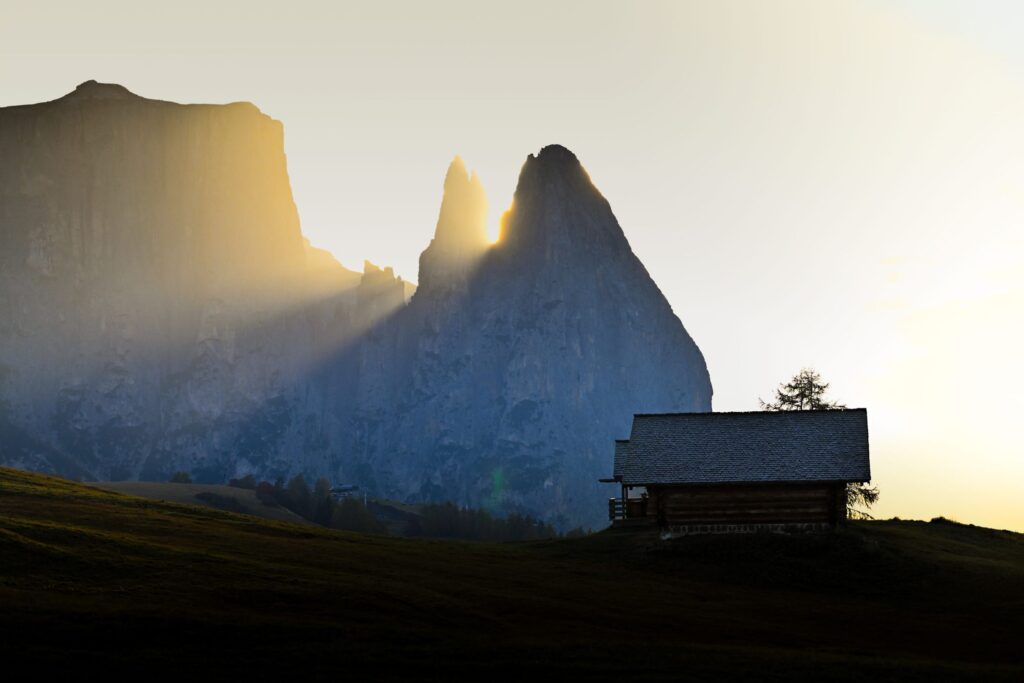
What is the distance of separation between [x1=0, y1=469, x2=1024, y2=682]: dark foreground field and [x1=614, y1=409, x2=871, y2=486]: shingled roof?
2.89 metres

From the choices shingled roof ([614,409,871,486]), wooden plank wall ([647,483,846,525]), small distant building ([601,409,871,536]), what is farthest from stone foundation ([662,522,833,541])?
shingled roof ([614,409,871,486])

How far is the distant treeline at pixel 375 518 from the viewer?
481 ft

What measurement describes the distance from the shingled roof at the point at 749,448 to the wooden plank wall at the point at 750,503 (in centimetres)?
57

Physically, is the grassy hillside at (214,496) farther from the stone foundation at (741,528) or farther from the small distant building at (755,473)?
the stone foundation at (741,528)

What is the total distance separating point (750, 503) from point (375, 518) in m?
110

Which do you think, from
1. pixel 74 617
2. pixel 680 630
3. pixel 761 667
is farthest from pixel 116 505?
pixel 761 667

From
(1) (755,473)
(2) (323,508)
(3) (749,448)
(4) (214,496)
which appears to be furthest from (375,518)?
(1) (755,473)

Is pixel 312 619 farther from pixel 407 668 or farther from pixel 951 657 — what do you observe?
pixel 951 657

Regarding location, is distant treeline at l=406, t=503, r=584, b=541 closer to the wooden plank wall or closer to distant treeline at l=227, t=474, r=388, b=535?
distant treeline at l=227, t=474, r=388, b=535

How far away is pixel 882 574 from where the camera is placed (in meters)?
43.8

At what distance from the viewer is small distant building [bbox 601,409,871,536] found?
1946 inches

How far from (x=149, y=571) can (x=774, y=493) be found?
2718 centimetres

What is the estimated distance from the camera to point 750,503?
1965 inches

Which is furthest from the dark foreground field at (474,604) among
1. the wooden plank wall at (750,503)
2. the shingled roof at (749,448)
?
the shingled roof at (749,448)
